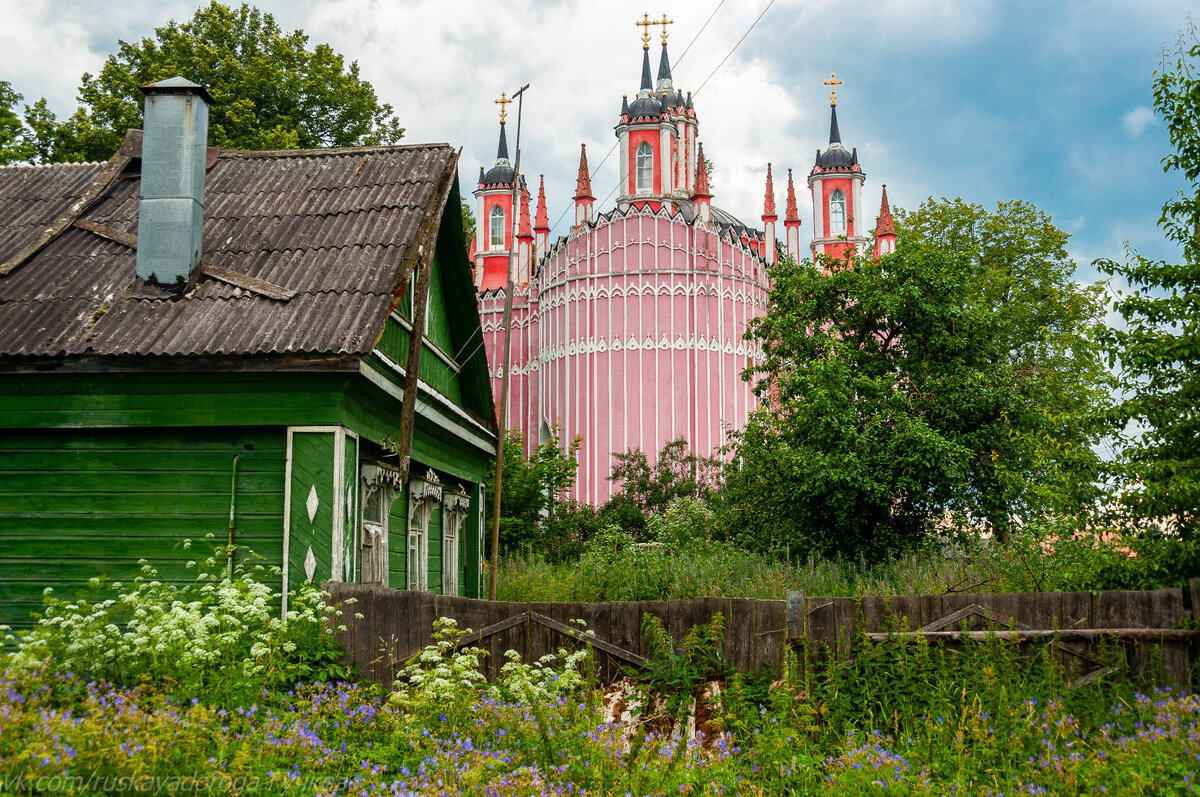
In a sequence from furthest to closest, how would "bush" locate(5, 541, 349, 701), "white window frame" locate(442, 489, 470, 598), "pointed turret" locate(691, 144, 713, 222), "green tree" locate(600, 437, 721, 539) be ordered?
1. "pointed turret" locate(691, 144, 713, 222)
2. "green tree" locate(600, 437, 721, 539)
3. "white window frame" locate(442, 489, 470, 598)
4. "bush" locate(5, 541, 349, 701)

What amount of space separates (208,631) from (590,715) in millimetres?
2938

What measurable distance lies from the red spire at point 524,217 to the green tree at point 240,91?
10.1 metres

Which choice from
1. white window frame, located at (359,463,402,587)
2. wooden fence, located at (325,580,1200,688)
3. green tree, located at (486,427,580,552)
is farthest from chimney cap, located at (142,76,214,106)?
green tree, located at (486,427,580,552)

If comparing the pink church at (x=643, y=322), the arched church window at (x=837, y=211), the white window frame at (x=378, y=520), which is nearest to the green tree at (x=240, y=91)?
the pink church at (x=643, y=322)

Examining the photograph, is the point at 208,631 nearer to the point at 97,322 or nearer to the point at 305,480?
the point at 305,480

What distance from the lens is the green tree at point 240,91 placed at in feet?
82.2

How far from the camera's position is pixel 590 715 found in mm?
6215

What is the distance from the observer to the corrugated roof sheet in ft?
28.0

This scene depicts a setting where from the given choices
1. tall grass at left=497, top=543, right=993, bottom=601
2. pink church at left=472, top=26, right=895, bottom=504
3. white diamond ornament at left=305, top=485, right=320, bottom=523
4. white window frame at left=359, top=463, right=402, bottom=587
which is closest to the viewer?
white diamond ornament at left=305, top=485, right=320, bottom=523

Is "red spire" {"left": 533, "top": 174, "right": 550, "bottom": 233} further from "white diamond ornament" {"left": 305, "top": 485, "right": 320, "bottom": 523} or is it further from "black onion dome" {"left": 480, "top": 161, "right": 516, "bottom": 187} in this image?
"white diamond ornament" {"left": 305, "top": 485, "right": 320, "bottom": 523}

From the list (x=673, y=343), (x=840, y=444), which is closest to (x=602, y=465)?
(x=673, y=343)

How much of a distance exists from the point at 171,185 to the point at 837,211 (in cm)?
3708

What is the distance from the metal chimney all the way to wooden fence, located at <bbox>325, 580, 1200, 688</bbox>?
3.89 meters

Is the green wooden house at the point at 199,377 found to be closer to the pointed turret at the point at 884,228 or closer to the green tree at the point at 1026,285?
the green tree at the point at 1026,285
